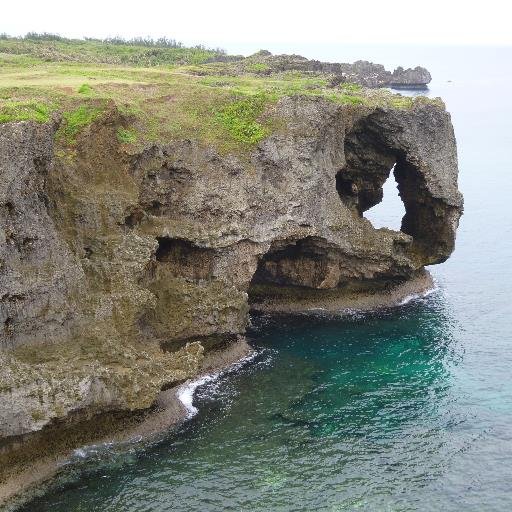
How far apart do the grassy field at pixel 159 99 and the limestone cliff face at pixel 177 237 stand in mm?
976

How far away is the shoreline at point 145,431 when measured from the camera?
29.0 meters

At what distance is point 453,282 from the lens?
55094 millimetres

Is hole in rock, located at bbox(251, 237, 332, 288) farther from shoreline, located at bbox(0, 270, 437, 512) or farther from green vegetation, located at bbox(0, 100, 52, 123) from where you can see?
green vegetation, located at bbox(0, 100, 52, 123)

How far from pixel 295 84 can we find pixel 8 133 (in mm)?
28145

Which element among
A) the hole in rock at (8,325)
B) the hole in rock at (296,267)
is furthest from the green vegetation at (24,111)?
the hole in rock at (296,267)

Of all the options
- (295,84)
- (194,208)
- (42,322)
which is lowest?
(42,322)

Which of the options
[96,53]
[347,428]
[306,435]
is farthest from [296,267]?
[96,53]

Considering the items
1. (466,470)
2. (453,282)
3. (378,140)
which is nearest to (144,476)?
(466,470)

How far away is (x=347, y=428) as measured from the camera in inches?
1345

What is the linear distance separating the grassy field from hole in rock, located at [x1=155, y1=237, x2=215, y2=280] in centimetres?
611

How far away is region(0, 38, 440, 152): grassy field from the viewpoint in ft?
125

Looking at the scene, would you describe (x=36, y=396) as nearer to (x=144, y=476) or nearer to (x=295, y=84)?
(x=144, y=476)

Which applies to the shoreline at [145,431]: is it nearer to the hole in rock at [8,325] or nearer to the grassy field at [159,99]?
the hole in rock at [8,325]

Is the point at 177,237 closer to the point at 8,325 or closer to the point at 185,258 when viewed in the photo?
the point at 185,258
